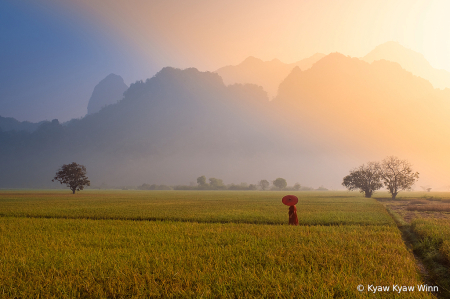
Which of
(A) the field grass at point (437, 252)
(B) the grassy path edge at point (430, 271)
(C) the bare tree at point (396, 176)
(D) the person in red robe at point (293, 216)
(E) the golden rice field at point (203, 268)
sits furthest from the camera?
(C) the bare tree at point (396, 176)

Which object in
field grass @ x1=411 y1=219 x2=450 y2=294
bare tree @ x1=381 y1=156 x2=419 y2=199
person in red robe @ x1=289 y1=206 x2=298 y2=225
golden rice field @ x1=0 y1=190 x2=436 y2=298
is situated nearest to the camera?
golden rice field @ x1=0 y1=190 x2=436 y2=298

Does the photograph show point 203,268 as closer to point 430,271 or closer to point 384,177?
point 430,271

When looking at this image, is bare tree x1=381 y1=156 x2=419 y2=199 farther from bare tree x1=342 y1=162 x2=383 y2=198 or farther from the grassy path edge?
the grassy path edge

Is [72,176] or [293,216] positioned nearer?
[293,216]

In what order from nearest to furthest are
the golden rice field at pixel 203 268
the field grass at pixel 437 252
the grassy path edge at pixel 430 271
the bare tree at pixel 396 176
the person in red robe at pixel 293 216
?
the golden rice field at pixel 203 268 < the grassy path edge at pixel 430 271 < the field grass at pixel 437 252 < the person in red robe at pixel 293 216 < the bare tree at pixel 396 176

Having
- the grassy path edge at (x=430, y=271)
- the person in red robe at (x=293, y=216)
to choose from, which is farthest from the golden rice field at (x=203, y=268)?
the person in red robe at (x=293, y=216)

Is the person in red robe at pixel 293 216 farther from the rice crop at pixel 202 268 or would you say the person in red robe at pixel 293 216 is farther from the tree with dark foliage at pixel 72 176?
the tree with dark foliage at pixel 72 176

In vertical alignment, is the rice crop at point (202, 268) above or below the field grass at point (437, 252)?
above

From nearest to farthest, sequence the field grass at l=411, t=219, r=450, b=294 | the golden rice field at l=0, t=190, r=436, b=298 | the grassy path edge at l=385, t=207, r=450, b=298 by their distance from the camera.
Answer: the golden rice field at l=0, t=190, r=436, b=298
the grassy path edge at l=385, t=207, r=450, b=298
the field grass at l=411, t=219, r=450, b=294

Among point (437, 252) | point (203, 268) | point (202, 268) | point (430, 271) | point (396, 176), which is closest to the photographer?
point (203, 268)

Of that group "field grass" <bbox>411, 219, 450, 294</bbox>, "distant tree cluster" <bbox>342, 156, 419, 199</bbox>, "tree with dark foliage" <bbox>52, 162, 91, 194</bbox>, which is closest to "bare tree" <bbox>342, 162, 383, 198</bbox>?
"distant tree cluster" <bbox>342, 156, 419, 199</bbox>

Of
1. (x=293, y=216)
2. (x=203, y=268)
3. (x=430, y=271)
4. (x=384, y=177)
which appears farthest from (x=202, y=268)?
(x=384, y=177)

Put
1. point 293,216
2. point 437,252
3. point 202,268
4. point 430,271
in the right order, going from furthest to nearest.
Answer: point 293,216
point 437,252
point 430,271
point 202,268

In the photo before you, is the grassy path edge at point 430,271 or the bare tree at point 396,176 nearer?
the grassy path edge at point 430,271
